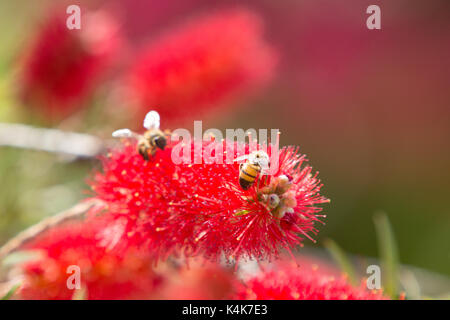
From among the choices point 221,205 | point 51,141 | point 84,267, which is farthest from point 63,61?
point 221,205

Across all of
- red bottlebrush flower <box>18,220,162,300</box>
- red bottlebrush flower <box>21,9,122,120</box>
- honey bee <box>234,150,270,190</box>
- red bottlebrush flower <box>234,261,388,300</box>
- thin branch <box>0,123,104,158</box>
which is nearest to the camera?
honey bee <box>234,150,270,190</box>

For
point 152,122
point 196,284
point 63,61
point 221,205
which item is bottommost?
point 196,284

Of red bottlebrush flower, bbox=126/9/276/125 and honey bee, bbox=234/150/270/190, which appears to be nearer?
honey bee, bbox=234/150/270/190

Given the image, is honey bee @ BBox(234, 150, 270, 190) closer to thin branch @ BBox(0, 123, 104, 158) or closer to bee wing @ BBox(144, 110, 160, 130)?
bee wing @ BBox(144, 110, 160, 130)

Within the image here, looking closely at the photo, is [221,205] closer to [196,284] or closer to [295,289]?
[295,289]

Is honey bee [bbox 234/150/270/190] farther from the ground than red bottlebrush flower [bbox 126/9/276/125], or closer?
closer

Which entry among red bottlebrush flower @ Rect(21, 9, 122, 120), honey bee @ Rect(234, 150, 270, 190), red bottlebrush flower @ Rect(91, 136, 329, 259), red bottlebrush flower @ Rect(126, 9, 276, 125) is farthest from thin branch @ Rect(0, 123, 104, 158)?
honey bee @ Rect(234, 150, 270, 190)

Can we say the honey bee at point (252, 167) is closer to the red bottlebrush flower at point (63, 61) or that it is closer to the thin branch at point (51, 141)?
the thin branch at point (51, 141)

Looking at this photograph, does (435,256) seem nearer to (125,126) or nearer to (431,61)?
(431,61)
